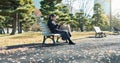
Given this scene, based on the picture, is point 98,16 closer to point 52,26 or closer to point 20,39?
point 20,39

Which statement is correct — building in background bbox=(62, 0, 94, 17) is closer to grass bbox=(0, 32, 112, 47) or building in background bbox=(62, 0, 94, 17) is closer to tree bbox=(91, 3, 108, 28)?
tree bbox=(91, 3, 108, 28)

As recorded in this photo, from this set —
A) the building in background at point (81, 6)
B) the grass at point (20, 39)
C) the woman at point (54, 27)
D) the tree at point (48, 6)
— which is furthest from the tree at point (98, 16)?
the woman at point (54, 27)

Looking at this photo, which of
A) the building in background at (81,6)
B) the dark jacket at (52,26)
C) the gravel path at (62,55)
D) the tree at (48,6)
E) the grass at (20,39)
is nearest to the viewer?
the gravel path at (62,55)

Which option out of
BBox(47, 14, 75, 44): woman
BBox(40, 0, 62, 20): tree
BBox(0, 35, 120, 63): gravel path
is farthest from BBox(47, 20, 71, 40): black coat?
BBox(40, 0, 62, 20): tree

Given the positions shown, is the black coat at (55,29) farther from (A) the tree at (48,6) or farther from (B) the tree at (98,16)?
(B) the tree at (98,16)

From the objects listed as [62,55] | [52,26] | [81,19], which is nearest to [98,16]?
[81,19]

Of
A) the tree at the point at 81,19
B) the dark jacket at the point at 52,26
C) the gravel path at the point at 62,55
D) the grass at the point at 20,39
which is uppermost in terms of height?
the dark jacket at the point at 52,26

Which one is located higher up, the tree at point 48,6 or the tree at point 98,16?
the tree at point 48,6

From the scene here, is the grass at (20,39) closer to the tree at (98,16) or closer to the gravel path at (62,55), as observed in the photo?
the gravel path at (62,55)

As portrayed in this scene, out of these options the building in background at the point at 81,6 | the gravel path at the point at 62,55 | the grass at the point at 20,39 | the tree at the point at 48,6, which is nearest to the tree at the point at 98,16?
the building in background at the point at 81,6

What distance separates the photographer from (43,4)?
34.4 metres

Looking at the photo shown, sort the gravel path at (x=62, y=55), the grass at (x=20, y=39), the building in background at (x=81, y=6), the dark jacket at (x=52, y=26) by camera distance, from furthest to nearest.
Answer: the building in background at (x=81, y=6) → the grass at (x=20, y=39) → the dark jacket at (x=52, y=26) → the gravel path at (x=62, y=55)

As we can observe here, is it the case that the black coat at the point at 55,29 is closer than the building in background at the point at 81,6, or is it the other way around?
the black coat at the point at 55,29

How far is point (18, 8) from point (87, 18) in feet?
104
